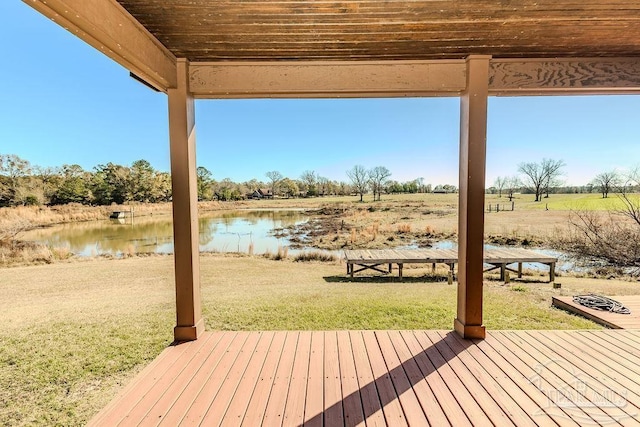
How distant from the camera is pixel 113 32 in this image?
57.2 inches

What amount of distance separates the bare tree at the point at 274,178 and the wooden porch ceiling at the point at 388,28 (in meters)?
6.34

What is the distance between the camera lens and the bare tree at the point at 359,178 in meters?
7.85

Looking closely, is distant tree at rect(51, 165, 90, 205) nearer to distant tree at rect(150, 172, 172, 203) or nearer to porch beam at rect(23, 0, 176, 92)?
distant tree at rect(150, 172, 172, 203)

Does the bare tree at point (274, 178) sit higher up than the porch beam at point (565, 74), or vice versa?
the porch beam at point (565, 74)

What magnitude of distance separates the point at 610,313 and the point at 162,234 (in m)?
7.97

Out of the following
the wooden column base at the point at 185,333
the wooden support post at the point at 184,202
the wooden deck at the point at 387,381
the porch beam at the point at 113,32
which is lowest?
the wooden deck at the point at 387,381

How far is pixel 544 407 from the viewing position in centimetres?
154

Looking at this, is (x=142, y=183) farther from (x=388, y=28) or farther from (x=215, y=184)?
(x=388, y=28)

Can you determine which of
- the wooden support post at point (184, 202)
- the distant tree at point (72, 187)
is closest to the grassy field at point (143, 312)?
the wooden support post at point (184, 202)

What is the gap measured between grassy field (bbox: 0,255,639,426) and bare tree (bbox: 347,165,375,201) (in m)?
2.79

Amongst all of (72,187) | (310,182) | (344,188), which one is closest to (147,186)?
(72,187)

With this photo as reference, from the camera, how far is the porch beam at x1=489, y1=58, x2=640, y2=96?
2246 mm

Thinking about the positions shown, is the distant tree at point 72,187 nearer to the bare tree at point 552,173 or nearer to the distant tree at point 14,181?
the distant tree at point 14,181

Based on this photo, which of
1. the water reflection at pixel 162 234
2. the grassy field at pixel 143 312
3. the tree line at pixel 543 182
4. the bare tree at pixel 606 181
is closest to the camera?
the grassy field at pixel 143 312
